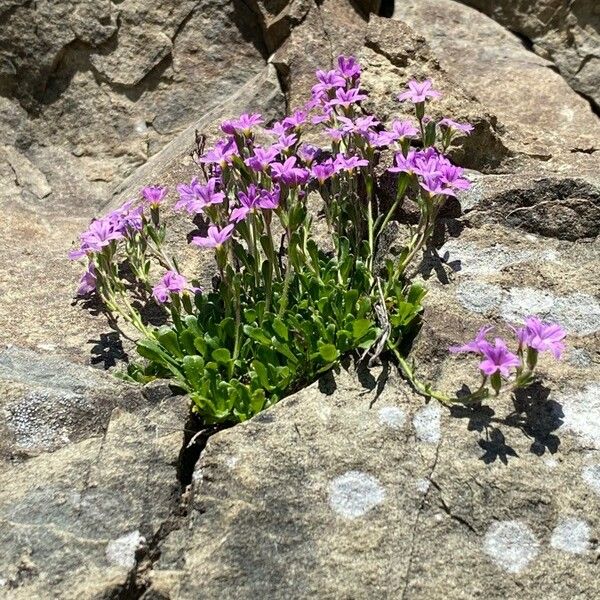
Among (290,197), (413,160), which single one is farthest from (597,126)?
(290,197)

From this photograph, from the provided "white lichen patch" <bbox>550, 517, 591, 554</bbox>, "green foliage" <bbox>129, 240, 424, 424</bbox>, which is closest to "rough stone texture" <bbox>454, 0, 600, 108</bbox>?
"green foliage" <bbox>129, 240, 424, 424</bbox>

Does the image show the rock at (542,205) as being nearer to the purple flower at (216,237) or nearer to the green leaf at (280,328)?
the green leaf at (280,328)

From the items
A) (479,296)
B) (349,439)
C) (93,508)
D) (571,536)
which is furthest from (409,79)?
(93,508)

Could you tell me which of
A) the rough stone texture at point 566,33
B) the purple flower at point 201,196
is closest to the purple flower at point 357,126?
the purple flower at point 201,196

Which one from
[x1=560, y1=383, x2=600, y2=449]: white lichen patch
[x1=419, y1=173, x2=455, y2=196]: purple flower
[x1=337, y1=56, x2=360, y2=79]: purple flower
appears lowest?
[x1=560, y1=383, x2=600, y2=449]: white lichen patch

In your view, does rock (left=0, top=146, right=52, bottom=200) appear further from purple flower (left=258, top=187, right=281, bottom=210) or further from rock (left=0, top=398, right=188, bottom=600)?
rock (left=0, top=398, right=188, bottom=600)

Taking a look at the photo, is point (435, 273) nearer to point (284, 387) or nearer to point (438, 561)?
point (284, 387)
